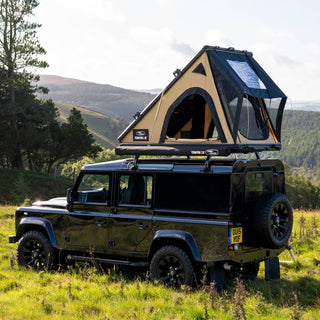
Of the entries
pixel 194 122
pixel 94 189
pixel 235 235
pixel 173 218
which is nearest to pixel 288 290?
pixel 235 235

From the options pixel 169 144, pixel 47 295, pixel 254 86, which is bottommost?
pixel 47 295

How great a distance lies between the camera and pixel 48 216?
9797 millimetres

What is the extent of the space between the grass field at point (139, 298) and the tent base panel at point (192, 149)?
6.98 feet

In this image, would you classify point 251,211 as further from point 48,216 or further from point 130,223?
point 48,216

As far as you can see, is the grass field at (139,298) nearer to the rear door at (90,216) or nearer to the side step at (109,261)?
the side step at (109,261)

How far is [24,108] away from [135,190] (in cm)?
4357

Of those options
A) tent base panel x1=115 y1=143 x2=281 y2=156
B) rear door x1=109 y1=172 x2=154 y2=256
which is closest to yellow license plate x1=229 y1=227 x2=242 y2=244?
tent base panel x1=115 y1=143 x2=281 y2=156

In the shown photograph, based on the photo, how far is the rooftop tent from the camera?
8969 mm

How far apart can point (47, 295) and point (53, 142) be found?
46660 millimetres

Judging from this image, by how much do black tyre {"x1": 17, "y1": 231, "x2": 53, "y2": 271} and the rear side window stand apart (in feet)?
8.62

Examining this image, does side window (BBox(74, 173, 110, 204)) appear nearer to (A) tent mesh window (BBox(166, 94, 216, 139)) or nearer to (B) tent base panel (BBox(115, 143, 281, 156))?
(B) tent base panel (BBox(115, 143, 281, 156))

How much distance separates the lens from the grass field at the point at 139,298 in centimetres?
683

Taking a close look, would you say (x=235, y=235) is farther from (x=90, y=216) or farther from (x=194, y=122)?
(x=194, y=122)

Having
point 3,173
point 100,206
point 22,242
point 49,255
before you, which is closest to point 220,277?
point 100,206
